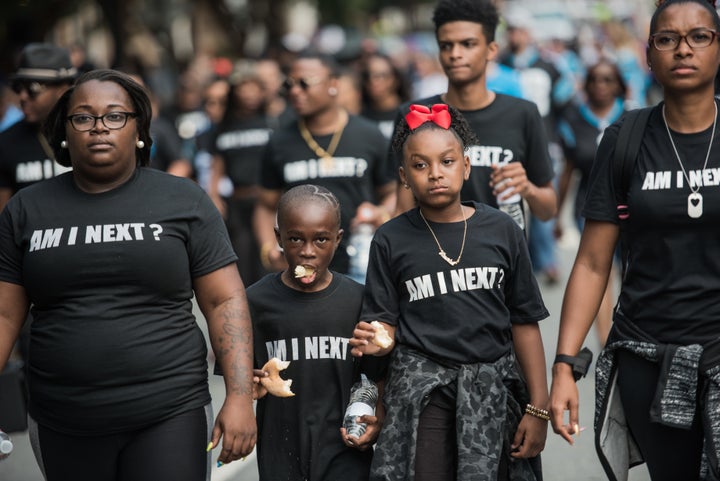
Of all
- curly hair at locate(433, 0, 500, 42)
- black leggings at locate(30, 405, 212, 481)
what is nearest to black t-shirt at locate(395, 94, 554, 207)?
curly hair at locate(433, 0, 500, 42)

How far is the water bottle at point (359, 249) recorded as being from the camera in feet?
21.5

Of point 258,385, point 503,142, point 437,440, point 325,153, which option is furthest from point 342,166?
point 437,440

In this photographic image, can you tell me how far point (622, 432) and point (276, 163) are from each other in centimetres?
333

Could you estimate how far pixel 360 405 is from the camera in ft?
14.6

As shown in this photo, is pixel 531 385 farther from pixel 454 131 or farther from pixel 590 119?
pixel 590 119

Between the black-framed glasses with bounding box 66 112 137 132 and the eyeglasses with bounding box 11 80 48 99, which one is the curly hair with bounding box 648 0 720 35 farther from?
the eyeglasses with bounding box 11 80 48 99

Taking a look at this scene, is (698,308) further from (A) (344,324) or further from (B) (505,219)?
(A) (344,324)

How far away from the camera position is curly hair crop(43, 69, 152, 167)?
14.1ft

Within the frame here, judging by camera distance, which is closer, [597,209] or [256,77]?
[597,209]

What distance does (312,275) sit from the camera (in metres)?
4.70

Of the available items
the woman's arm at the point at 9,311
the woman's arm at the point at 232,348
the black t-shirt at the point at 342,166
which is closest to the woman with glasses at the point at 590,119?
the black t-shirt at the point at 342,166

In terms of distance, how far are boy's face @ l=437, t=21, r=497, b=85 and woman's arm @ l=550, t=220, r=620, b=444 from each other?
1607 mm

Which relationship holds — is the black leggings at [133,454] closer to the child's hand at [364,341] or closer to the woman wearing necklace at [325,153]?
the child's hand at [364,341]

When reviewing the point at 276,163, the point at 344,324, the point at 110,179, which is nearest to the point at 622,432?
the point at 344,324
